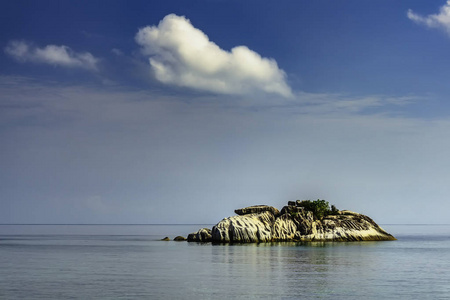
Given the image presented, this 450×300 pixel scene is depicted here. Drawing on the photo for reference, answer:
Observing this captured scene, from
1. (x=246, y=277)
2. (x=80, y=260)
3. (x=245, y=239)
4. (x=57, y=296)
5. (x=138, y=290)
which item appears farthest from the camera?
(x=245, y=239)

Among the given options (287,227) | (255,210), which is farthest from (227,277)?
(255,210)

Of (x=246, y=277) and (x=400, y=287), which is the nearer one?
(x=400, y=287)

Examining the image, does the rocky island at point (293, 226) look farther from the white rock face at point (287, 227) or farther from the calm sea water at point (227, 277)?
the calm sea water at point (227, 277)

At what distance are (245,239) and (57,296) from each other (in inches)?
3692

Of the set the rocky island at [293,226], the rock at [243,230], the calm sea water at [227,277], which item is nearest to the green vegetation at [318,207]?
the rocky island at [293,226]

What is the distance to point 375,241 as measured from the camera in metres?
162

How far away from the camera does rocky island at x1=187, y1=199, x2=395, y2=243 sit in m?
149

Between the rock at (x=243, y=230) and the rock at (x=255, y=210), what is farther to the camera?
the rock at (x=255, y=210)

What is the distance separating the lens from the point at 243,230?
5817 inches

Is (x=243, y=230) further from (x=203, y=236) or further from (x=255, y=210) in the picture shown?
(x=203, y=236)

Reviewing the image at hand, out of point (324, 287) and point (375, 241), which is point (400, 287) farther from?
point (375, 241)

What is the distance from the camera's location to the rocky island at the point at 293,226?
5866 inches

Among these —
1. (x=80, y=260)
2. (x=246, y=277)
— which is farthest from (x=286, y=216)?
(x=246, y=277)

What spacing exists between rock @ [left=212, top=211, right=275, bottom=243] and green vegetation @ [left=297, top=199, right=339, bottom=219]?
55.3 feet
